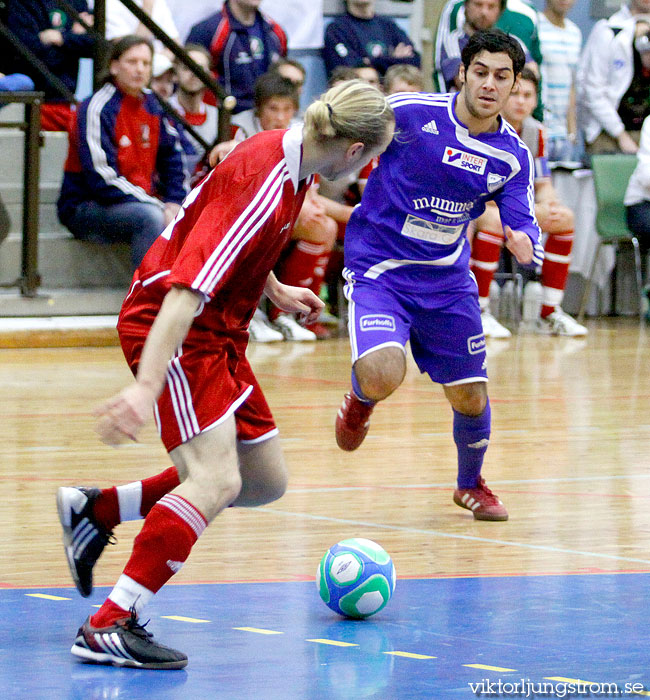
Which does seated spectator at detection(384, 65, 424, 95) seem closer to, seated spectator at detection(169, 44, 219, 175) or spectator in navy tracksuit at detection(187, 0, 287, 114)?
spectator in navy tracksuit at detection(187, 0, 287, 114)

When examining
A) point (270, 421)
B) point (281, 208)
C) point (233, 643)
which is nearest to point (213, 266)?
point (281, 208)

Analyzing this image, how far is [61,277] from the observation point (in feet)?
33.9

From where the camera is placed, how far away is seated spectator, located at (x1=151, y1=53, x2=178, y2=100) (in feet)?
34.4

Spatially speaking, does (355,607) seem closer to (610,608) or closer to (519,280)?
(610,608)

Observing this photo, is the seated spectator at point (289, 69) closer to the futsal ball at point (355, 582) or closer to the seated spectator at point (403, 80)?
the seated spectator at point (403, 80)

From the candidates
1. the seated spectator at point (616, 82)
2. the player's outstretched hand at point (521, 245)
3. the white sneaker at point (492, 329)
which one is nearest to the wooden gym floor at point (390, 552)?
the player's outstretched hand at point (521, 245)

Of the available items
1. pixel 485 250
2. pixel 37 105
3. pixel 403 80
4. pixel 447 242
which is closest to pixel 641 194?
pixel 485 250

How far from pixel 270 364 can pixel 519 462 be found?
327cm

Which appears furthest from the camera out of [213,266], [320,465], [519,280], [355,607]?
[519,280]

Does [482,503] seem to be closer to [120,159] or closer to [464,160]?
[464,160]

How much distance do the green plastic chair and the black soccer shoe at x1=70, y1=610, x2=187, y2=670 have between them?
9222 millimetres

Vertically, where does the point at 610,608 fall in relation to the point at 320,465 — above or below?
above

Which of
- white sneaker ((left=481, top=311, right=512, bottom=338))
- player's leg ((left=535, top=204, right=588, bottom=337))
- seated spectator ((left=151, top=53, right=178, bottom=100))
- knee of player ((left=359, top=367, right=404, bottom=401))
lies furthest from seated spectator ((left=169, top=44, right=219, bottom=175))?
knee of player ((left=359, top=367, right=404, bottom=401))

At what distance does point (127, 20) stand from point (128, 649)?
27.6 feet
